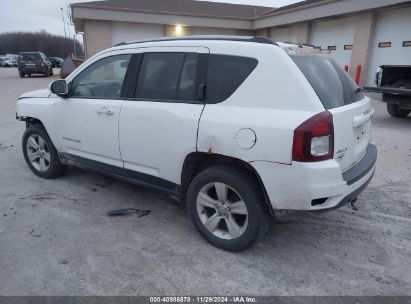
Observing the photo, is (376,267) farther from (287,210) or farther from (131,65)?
(131,65)

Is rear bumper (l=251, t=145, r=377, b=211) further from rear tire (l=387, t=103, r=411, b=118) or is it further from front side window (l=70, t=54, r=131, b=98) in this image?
rear tire (l=387, t=103, r=411, b=118)

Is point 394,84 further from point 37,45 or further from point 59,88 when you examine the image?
point 37,45

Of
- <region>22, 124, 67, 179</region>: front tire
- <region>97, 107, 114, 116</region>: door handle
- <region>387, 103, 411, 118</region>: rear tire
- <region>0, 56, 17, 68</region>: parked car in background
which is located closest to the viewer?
<region>97, 107, 114, 116</region>: door handle

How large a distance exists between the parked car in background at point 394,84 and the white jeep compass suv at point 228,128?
6.20 metres

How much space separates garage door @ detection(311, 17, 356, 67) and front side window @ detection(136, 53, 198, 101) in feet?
50.8

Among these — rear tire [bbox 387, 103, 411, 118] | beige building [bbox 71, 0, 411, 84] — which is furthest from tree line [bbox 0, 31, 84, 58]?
rear tire [bbox 387, 103, 411, 118]

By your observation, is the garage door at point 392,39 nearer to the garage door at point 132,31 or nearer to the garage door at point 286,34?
the garage door at point 286,34

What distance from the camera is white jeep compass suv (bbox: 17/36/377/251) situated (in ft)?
8.80

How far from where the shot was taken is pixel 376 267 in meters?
3.00

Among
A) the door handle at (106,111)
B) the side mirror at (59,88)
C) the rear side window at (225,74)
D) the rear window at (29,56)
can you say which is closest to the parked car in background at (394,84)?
the rear side window at (225,74)

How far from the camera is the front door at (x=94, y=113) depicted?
380 cm

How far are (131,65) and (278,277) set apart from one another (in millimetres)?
2547

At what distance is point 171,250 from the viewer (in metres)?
3.22

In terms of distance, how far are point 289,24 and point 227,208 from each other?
20078mm
